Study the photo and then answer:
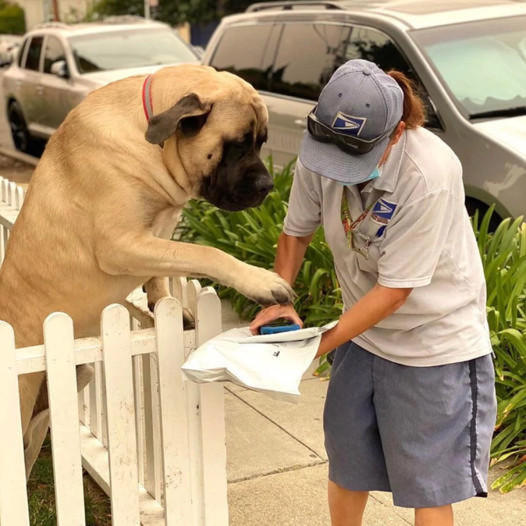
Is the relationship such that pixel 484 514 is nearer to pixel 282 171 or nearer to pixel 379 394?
pixel 379 394

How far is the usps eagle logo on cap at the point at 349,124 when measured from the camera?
273 cm

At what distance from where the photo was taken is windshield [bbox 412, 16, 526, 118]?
6539mm

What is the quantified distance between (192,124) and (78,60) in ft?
33.6

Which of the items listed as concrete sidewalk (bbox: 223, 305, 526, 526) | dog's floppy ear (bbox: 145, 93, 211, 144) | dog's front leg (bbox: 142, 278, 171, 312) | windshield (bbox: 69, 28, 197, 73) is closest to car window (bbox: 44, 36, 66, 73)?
windshield (bbox: 69, 28, 197, 73)

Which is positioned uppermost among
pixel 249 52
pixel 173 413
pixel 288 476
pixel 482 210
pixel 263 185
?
pixel 263 185

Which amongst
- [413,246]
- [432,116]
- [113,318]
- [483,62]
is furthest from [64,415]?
[483,62]

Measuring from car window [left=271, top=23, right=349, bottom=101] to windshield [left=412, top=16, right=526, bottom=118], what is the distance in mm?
976

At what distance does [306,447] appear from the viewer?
15.5 ft

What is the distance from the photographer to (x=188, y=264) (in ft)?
10.3

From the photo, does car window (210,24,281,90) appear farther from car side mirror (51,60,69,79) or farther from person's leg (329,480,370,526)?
person's leg (329,480,370,526)

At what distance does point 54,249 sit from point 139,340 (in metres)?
0.56

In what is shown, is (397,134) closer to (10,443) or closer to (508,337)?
(10,443)

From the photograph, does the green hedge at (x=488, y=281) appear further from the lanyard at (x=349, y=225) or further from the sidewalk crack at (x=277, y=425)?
the lanyard at (x=349, y=225)

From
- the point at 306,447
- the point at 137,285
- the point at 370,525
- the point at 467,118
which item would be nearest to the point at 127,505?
the point at 137,285
